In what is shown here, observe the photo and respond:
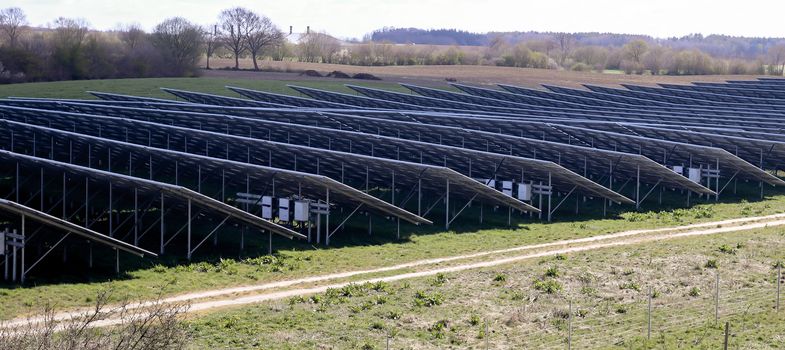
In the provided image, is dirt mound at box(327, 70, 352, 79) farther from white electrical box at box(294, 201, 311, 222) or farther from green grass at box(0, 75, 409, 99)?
white electrical box at box(294, 201, 311, 222)

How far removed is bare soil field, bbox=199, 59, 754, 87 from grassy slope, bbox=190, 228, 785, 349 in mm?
93791

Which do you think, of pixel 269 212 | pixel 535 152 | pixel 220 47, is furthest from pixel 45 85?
pixel 269 212

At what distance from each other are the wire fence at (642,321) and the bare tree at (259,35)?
125 metres

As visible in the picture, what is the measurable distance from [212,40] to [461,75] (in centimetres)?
3609

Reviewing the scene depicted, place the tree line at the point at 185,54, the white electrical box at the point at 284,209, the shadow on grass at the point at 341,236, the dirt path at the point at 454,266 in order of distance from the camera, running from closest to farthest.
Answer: the dirt path at the point at 454,266
the shadow on grass at the point at 341,236
the white electrical box at the point at 284,209
the tree line at the point at 185,54

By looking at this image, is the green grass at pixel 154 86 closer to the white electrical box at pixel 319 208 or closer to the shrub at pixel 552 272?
the white electrical box at pixel 319 208

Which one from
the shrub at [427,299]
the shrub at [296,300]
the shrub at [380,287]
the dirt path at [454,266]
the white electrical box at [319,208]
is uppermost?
the white electrical box at [319,208]

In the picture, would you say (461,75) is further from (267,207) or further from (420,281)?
(420,281)

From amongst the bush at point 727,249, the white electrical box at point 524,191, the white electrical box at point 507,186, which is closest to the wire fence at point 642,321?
the bush at point 727,249

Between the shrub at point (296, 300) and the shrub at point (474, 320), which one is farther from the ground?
the shrub at point (474, 320)

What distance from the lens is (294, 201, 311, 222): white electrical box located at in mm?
49250

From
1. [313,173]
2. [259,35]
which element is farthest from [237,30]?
[313,173]

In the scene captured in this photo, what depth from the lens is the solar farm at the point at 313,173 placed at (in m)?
45.8

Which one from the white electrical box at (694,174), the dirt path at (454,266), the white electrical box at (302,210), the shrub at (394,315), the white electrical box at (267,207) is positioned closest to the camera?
the shrub at (394,315)
